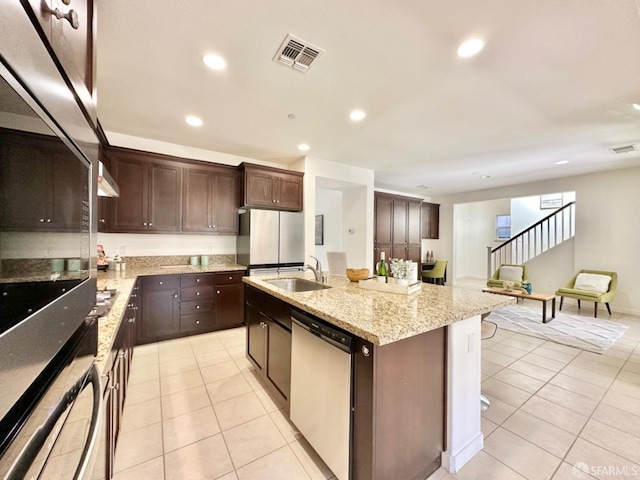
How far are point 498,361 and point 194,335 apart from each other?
12.5 feet

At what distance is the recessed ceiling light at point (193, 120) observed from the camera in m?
3.06

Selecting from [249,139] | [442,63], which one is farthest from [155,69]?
[442,63]

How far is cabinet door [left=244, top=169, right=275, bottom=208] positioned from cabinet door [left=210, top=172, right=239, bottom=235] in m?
0.27

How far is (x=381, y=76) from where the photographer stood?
7.41 feet

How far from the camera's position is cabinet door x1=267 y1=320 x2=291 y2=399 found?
1.94m

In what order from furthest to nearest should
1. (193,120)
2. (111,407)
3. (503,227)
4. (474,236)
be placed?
(474,236)
(503,227)
(193,120)
(111,407)

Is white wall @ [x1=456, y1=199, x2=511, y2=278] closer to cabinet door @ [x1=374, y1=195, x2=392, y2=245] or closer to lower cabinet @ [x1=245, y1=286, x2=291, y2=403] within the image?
cabinet door @ [x1=374, y1=195, x2=392, y2=245]

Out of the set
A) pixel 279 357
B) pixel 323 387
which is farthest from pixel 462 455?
pixel 279 357

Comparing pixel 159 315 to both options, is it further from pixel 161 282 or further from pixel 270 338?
pixel 270 338

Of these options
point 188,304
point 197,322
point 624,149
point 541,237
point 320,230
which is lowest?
point 197,322

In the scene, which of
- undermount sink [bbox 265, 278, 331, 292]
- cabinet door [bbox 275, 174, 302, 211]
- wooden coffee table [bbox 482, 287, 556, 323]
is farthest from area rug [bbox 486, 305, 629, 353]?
cabinet door [bbox 275, 174, 302, 211]

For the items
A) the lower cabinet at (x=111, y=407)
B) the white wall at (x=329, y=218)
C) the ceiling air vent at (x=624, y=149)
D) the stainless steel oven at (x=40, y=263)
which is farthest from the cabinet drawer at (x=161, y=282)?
the ceiling air vent at (x=624, y=149)

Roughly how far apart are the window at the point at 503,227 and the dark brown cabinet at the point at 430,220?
253 centimetres

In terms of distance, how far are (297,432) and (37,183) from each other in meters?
2.05
